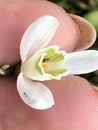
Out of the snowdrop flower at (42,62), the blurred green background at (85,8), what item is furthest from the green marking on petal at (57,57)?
the blurred green background at (85,8)

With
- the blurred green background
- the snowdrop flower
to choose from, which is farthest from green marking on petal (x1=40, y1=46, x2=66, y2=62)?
the blurred green background

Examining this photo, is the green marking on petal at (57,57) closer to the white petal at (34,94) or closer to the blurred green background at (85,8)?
the white petal at (34,94)

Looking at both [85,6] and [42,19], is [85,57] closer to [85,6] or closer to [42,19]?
[42,19]

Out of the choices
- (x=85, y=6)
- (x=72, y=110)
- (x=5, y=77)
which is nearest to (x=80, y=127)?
(x=72, y=110)

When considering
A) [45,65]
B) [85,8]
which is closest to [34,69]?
[45,65]

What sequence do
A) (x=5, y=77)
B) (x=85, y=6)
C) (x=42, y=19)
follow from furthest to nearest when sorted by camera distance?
(x=85, y=6) → (x=5, y=77) → (x=42, y=19)
